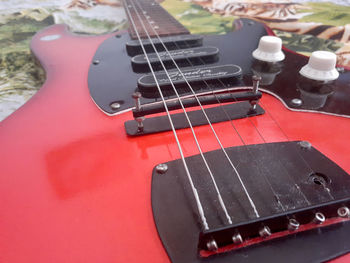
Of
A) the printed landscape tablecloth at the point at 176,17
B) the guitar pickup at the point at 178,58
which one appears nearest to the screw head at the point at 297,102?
the guitar pickup at the point at 178,58

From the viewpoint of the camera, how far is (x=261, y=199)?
1.10 ft

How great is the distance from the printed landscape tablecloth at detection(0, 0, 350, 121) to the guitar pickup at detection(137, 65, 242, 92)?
1.25ft

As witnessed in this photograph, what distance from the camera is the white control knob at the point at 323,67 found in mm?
573

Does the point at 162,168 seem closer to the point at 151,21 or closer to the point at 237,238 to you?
the point at 237,238

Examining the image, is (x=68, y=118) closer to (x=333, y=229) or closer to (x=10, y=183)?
(x=10, y=183)

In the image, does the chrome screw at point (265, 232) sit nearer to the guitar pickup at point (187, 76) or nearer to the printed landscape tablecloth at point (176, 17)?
the guitar pickup at point (187, 76)

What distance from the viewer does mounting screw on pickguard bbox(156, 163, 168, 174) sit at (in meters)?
0.40

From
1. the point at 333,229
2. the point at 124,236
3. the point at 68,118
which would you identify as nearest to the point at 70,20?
the point at 68,118

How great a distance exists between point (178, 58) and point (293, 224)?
49cm

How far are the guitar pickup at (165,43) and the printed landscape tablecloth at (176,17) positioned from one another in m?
0.29

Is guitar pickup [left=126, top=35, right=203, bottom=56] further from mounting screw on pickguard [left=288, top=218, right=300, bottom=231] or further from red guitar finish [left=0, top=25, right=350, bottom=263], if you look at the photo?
mounting screw on pickguard [left=288, top=218, right=300, bottom=231]

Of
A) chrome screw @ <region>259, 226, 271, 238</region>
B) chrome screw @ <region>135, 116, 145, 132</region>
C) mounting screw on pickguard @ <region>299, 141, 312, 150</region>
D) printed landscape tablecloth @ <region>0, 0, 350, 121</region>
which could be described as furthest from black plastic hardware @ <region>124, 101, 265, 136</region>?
printed landscape tablecloth @ <region>0, 0, 350, 121</region>

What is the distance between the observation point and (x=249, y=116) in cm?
52

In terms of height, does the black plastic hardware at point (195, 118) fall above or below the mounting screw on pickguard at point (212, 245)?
above
